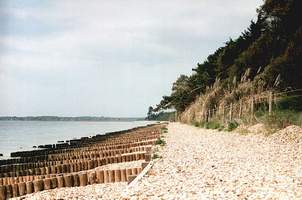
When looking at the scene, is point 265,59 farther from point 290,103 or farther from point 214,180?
point 214,180

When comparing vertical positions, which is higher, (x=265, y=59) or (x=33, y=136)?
(x=265, y=59)

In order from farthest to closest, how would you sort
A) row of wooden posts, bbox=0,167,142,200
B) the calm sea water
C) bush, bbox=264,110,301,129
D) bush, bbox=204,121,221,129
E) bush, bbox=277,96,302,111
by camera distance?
1. the calm sea water
2. bush, bbox=204,121,221,129
3. bush, bbox=277,96,302,111
4. bush, bbox=264,110,301,129
5. row of wooden posts, bbox=0,167,142,200

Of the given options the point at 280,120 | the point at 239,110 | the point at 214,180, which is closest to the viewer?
the point at 214,180

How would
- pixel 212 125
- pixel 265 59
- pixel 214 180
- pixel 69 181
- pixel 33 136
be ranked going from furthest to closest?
pixel 33 136
pixel 265 59
pixel 212 125
pixel 69 181
pixel 214 180

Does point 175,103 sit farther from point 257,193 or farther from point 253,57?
point 257,193

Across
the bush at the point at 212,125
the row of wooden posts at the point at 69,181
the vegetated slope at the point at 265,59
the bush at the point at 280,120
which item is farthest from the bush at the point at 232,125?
the row of wooden posts at the point at 69,181

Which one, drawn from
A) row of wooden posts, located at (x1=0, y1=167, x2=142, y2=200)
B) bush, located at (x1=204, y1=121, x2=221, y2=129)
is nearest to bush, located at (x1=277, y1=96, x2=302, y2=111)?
bush, located at (x1=204, y1=121, x2=221, y2=129)

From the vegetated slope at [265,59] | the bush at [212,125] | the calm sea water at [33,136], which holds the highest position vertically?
the vegetated slope at [265,59]

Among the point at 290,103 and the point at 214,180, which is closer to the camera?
the point at 214,180

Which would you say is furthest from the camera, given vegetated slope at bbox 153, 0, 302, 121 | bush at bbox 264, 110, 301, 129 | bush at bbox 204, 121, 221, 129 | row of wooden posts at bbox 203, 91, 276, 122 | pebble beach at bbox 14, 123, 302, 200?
bush at bbox 204, 121, 221, 129

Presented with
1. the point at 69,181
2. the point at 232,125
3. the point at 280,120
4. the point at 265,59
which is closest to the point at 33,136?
the point at 265,59

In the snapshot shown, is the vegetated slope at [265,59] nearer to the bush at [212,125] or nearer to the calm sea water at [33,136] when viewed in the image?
the bush at [212,125]

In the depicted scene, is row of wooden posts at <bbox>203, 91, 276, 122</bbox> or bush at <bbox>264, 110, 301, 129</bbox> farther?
row of wooden posts at <bbox>203, 91, 276, 122</bbox>

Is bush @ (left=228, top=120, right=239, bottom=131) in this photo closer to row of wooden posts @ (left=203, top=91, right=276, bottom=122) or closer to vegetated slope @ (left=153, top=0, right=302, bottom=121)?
row of wooden posts @ (left=203, top=91, right=276, bottom=122)
